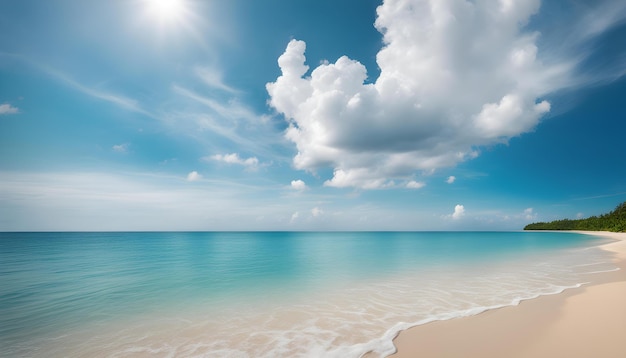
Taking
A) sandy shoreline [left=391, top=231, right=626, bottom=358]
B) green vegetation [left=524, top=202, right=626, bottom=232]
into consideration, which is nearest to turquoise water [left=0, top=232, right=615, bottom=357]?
sandy shoreline [left=391, top=231, right=626, bottom=358]

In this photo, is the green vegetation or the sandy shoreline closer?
the sandy shoreline

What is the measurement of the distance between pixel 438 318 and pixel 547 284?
28.3 feet

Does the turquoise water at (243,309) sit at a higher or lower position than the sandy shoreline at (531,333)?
lower

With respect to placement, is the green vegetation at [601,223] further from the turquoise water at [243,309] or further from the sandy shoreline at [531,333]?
the sandy shoreline at [531,333]

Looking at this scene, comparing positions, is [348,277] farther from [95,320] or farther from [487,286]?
[95,320]

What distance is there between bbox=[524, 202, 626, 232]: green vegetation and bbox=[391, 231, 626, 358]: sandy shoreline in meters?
109

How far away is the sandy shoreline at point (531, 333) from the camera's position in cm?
554

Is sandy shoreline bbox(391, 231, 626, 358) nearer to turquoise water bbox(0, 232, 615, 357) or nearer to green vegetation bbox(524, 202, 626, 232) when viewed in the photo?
turquoise water bbox(0, 232, 615, 357)

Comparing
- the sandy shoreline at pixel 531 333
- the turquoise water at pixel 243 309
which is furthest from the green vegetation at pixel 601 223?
the sandy shoreline at pixel 531 333

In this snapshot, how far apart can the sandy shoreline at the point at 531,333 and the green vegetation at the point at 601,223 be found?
108802mm

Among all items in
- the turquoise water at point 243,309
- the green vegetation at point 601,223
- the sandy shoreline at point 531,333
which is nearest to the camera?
the sandy shoreline at point 531,333

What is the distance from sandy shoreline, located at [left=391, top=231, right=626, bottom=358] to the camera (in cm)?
554

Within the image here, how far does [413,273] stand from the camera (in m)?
16.8

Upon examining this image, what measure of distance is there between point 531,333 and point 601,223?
464 ft
